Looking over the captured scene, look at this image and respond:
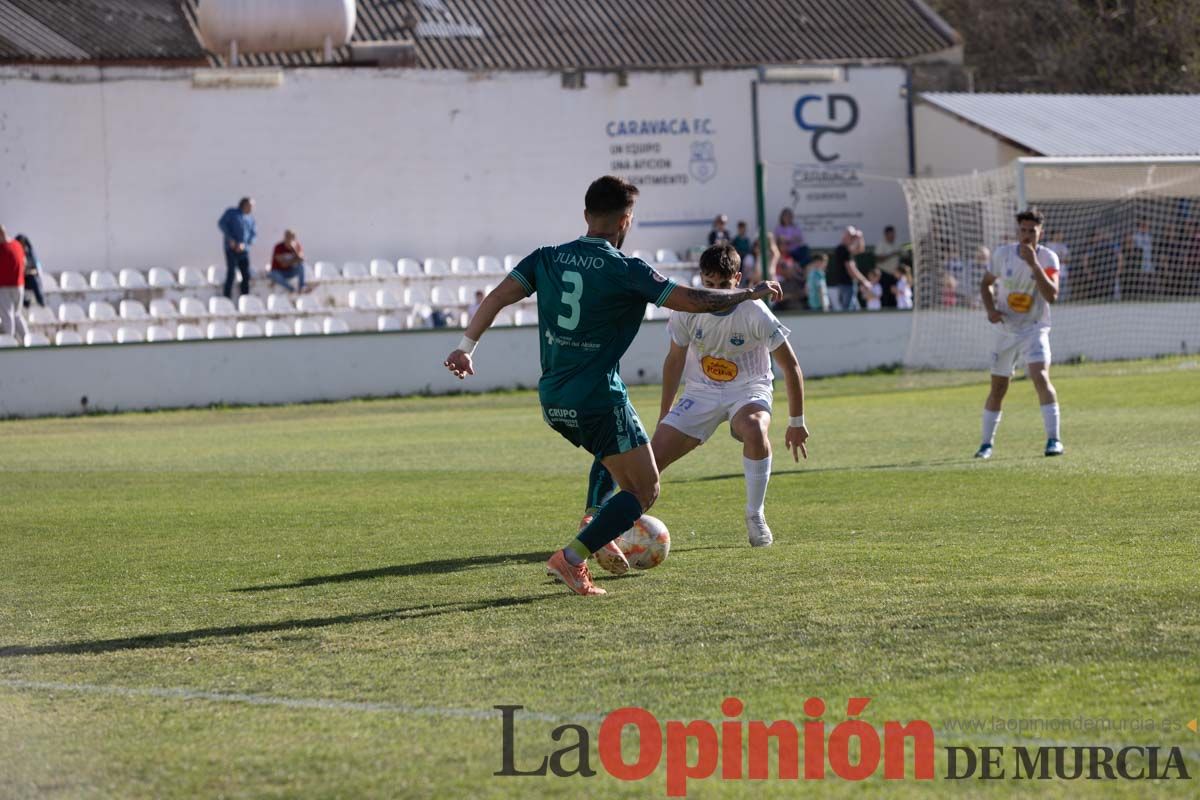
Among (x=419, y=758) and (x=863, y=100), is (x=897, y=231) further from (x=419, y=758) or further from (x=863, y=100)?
(x=419, y=758)

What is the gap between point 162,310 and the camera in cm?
2856

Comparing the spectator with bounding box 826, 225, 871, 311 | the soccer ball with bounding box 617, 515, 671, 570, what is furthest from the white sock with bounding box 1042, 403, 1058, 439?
the spectator with bounding box 826, 225, 871, 311

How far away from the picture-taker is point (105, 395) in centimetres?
2488

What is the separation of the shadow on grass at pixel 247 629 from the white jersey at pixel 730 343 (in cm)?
236

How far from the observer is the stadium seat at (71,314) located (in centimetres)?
2772

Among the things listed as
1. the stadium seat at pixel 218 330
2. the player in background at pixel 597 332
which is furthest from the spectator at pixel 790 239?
the player in background at pixel 597 332

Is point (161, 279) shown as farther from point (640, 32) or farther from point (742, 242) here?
point (640, 32)

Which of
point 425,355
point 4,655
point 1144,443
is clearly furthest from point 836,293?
point 4,655

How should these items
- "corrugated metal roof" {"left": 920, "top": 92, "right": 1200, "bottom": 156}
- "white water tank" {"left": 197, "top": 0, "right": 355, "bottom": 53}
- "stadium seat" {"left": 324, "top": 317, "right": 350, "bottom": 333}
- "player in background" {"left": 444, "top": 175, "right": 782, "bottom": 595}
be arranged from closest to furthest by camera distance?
"player in background" {"left": 444, "top": 175, "right": 782, "bottom": 595} → "stadium seat" {"left": 324, "top": 317, "right": 350, "bottom": 333} → "white water tank" {"left": 197, "top": 0, "right": 355, "bottom": 53} → "corrugated metal roof" {"left": 920, "top": 92, "right": 1200, "bottom": 156}

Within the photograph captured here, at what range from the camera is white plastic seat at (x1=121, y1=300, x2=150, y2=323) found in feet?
92.6

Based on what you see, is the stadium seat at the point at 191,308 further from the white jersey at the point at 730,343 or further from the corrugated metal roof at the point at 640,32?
the white jersey at the point at 730,343

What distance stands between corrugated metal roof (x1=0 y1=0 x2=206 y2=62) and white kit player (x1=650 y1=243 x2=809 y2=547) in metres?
25.0

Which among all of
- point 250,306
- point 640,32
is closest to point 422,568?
point 250,306

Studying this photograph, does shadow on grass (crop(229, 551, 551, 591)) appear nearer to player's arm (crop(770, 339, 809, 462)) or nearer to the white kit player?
the white kit player
